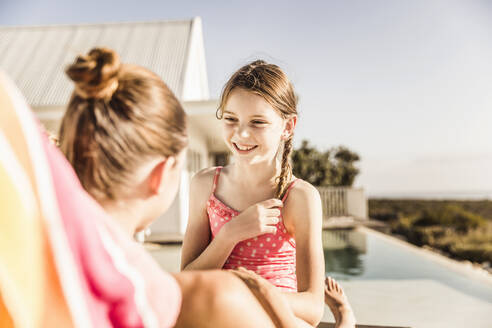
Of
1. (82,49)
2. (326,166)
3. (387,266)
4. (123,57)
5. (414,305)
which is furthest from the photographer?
(326,166)

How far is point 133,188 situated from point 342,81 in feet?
119

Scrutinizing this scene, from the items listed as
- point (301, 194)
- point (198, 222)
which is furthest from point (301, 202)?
point (198, 222)

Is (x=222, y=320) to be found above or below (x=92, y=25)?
below

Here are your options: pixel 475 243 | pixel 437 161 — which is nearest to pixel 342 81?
pixel 475 243

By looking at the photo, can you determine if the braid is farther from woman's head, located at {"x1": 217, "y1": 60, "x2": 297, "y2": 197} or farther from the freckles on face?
the freckles on face

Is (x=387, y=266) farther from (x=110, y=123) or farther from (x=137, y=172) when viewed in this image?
(x=110, y=123)

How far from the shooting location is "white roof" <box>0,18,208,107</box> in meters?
9.58

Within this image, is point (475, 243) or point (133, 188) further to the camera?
point (475, 243)

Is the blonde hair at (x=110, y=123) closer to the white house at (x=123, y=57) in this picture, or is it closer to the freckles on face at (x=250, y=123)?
the freckles on face at (x=250, y=123)

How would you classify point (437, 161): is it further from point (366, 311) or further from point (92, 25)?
point (366, 311)

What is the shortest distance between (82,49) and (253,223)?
35.7ft

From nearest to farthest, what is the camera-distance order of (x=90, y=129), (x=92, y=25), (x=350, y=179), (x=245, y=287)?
(x=90, y=129)
(x=245, y=287)
(x=92, y=25)
(x=350, y=179)

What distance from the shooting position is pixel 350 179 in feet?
64.7

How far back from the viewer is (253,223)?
1.59m
